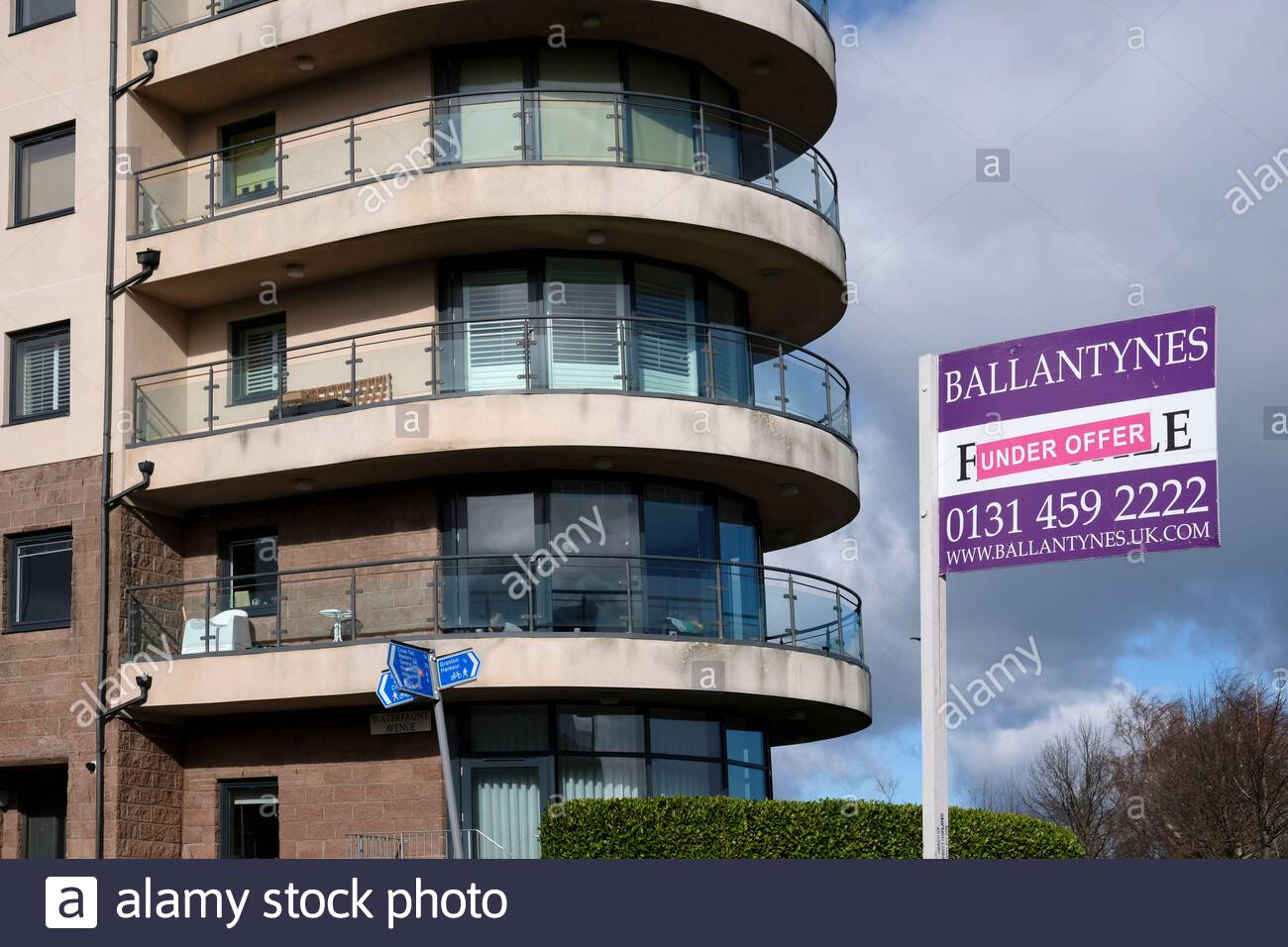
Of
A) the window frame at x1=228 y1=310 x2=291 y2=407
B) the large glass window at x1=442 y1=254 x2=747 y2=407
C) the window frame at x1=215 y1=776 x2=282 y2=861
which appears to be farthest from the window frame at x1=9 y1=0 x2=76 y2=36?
the window frame at x1=215 y1=776 x2=282 y2=861

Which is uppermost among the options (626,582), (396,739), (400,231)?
(400,231)

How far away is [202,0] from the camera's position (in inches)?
1084

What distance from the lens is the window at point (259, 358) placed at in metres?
25.5

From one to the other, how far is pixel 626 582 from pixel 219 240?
8114mm

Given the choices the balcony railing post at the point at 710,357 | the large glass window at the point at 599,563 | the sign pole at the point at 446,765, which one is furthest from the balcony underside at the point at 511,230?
the sign pole at the point at 446,765

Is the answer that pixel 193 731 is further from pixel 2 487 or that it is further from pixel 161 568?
pixel 2 487

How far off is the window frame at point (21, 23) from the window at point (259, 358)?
573 cm

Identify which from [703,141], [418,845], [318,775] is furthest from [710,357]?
[318,775]

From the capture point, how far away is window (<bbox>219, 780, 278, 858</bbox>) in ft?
80.6

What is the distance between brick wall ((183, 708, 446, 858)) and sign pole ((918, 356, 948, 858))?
8.83 metres

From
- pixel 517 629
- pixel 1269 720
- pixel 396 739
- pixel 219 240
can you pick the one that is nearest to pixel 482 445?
pixel 517 629

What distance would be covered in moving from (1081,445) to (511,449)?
915 cm

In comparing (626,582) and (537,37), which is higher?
(537,37)

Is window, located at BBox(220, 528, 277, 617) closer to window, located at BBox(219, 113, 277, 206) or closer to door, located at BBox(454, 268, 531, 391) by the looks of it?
door, located at BBox(454, 268, 531, 391)
